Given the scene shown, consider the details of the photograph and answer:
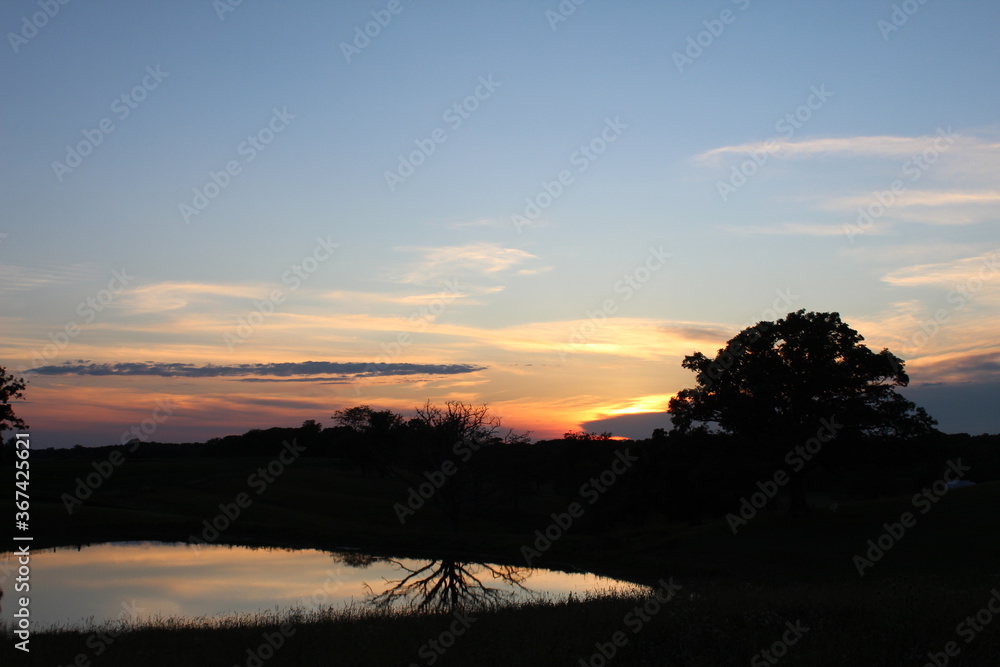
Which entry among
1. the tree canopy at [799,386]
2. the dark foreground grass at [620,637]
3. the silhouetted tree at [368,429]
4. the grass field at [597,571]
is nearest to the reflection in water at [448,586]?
the grass field at [597,571]

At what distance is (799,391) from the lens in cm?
3691

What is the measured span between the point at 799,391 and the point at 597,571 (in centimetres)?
1480

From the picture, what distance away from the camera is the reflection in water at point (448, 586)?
22281 millimetres

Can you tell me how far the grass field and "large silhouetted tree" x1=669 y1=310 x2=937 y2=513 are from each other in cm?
431

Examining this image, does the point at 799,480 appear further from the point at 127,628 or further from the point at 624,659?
the point at 127,628

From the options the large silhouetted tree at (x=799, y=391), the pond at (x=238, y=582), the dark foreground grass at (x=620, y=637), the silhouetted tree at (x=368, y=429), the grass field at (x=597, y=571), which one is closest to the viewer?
the dark foreground grass at (x=620, y=637)

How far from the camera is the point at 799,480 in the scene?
3741cm

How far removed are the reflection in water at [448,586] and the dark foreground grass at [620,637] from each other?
6625 millimetres

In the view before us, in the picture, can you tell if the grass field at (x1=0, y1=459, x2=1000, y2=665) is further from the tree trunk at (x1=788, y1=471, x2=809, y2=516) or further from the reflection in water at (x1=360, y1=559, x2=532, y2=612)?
the reflection in water at (x1=360, y1=559, x2=532, y2=612)

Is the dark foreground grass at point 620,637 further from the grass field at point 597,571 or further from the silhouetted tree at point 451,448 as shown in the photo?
the silhouetted tree at point 451,448

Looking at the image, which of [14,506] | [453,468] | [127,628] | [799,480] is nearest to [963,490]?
[799,480]

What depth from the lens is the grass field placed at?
11570 millimetres

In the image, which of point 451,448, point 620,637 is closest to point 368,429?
point 451,448

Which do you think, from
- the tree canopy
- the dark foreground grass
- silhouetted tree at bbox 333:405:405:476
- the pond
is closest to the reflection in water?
the pond
